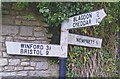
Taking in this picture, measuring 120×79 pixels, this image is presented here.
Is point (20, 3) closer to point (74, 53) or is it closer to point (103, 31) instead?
point (74, 53)

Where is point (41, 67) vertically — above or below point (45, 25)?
Result: below

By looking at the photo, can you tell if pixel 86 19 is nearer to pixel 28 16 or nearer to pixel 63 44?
pixel 63 44

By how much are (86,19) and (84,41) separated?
47cm

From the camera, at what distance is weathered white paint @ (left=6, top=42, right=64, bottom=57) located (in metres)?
3.64

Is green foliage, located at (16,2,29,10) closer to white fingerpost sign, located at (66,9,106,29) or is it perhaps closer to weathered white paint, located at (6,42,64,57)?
weathered white paint, located at (6,42,64,57)

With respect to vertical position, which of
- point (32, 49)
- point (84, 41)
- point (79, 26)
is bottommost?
point (32, 49)

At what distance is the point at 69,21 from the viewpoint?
3699 mm

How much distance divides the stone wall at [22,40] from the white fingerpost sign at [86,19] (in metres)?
0.43

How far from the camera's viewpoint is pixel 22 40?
3773 millimetres

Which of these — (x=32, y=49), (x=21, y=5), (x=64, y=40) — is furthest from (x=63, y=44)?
(x=21, y=5)

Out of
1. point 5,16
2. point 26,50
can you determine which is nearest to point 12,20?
point 5,16

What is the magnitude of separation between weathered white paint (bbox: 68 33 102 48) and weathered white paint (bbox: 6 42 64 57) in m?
0.23

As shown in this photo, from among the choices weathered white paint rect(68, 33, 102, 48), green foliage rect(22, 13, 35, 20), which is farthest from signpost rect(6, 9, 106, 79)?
green foliage rect(22, 13, 35, 20)

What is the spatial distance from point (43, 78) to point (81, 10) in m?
1.16
